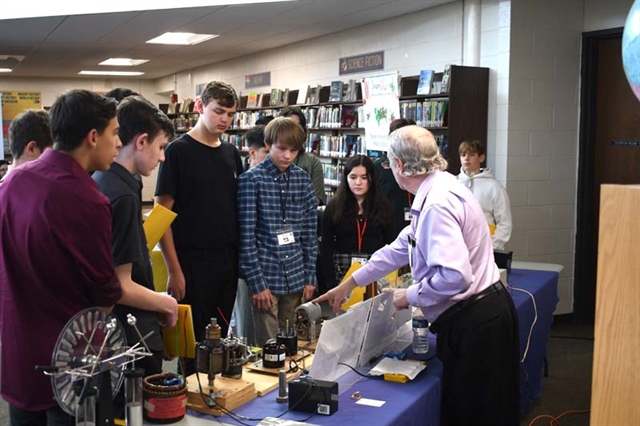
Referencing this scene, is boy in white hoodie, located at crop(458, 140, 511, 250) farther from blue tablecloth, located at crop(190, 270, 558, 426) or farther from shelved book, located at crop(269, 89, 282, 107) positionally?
shelved book, located at crop(269, 89, 282, 107)

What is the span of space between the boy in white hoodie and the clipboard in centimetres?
332

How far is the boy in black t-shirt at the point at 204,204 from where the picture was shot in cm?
317

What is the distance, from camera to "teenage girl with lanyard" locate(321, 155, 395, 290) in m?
3.95

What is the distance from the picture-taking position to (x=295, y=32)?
27.7 feet

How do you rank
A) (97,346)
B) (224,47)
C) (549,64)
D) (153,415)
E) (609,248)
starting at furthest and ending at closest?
1. (224,47)
2. (549,64)
3. (153,415)
4. (97,346)
5. (609,248)

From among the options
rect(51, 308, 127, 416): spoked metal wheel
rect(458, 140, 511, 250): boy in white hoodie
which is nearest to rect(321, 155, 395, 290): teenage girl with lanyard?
rect(458, 140, 511, 250): boy in white hoodie

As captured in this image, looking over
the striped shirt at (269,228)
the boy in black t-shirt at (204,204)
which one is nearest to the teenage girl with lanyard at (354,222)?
the striped shirt at (269,228)

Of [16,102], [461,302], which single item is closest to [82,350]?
[461,302]

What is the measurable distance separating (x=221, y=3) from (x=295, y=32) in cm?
175

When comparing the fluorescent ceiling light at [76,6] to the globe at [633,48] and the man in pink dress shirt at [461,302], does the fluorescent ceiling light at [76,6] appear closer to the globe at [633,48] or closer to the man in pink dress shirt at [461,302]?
the man in pink dress shirt at [461,302]

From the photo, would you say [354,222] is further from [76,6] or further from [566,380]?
[76,6]

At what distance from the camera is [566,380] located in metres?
4.68

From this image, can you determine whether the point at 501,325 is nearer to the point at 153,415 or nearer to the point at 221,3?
the point at 153,415

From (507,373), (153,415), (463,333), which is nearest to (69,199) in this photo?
(153,415)
